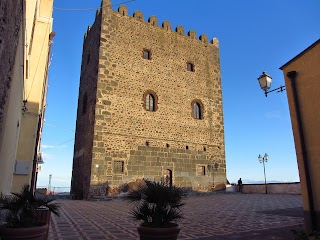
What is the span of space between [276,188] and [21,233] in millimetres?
19002

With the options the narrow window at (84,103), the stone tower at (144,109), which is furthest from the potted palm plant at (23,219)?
the narrow window at (84,103)

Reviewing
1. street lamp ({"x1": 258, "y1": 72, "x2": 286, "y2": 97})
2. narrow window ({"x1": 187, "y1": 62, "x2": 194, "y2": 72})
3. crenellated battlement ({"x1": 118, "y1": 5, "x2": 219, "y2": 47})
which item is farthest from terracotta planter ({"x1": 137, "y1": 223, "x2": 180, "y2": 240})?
narrow window ({"x1": 187, "y1": 62, "x2": 194, "y2": 72})

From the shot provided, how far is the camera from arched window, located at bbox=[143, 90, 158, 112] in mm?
17438

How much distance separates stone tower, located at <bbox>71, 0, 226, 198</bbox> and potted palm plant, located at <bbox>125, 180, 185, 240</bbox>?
439 inches

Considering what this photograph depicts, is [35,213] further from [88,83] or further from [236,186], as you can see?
[236,186]

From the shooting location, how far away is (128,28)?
18.0 m

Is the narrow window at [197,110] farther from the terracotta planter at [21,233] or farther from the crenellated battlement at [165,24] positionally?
the terracotta planter at [21,233]

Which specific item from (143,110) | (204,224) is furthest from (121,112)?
(204,224)

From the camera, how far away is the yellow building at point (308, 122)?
525cm

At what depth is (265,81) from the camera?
795 cm

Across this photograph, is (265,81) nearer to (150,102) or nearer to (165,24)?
(150,102)

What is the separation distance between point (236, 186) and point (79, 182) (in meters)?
12.1

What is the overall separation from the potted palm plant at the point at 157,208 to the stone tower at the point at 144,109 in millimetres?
11139

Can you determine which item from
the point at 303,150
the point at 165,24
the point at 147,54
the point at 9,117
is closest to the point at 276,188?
the point at 147,54
